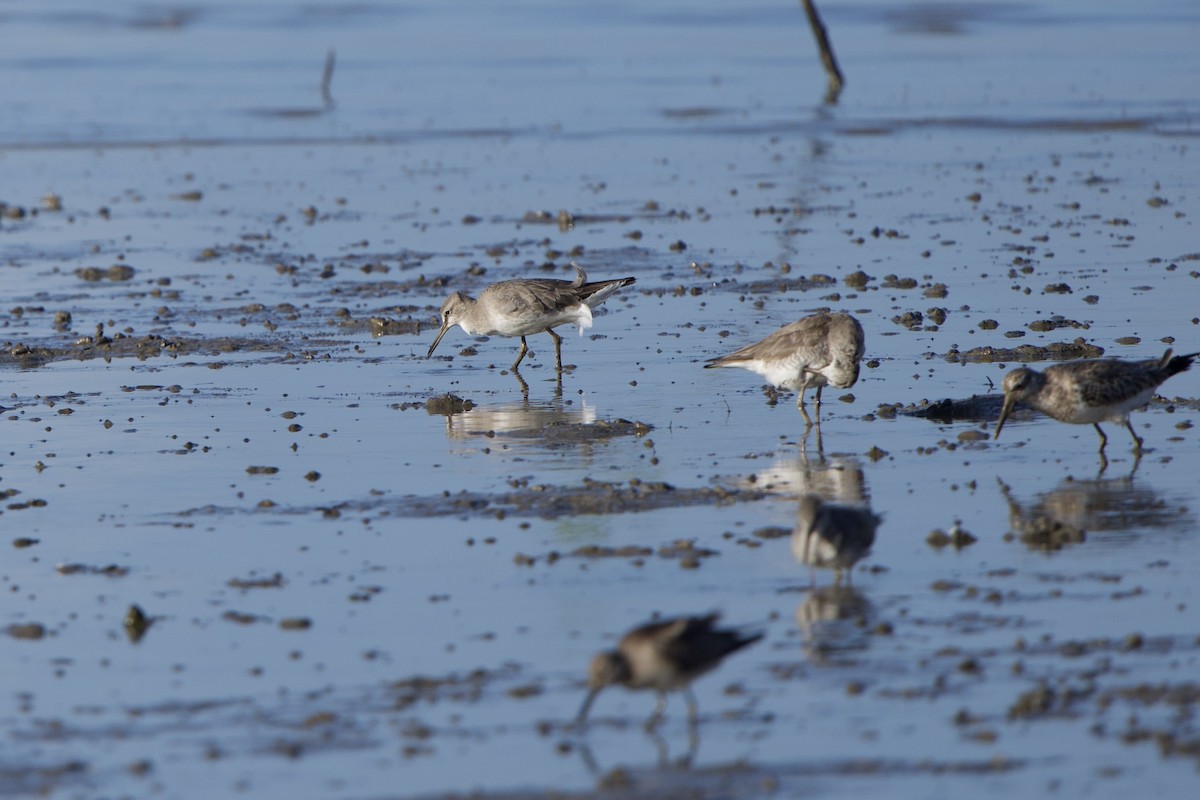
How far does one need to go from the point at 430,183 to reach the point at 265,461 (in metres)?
16.5

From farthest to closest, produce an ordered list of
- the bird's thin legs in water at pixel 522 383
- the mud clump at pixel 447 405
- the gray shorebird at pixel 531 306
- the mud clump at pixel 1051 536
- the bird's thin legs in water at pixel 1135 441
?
the gray shorebird at pixel 531 306, the bird's thin legs in water at pixel 522 383, the mud clump at pixel 447 405, the bird's thin legs in water at pixel 1135 441, the mud clump at pixel 1051 536

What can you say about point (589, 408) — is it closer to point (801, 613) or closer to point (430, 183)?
point (801, 613)

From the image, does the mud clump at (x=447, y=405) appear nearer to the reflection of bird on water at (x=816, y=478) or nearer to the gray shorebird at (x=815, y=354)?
the gray shorebird at (x=815, y=354)

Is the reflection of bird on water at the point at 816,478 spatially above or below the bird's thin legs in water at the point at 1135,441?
below

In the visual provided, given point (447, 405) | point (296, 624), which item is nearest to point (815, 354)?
point (447, 405)

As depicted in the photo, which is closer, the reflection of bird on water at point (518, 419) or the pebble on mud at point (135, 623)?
the pebble on mud at point (135, 623)

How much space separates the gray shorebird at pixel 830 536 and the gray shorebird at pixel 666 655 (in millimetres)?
1563

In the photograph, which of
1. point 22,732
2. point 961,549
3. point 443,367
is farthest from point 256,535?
point 443,367

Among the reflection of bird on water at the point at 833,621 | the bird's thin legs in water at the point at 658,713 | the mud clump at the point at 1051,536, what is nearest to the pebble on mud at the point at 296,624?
the bird's thin legs in water at the point at 658,713

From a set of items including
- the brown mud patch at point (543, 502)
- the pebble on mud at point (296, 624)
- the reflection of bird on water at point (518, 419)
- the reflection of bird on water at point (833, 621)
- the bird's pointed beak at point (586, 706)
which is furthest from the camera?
the reflection of bird on water at point (518, 419)

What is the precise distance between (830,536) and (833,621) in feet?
1.50

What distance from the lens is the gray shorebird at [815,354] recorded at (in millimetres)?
12625

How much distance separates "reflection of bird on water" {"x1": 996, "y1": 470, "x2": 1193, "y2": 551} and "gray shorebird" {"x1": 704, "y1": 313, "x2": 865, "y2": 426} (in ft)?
6.44

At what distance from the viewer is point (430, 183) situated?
28.3m
